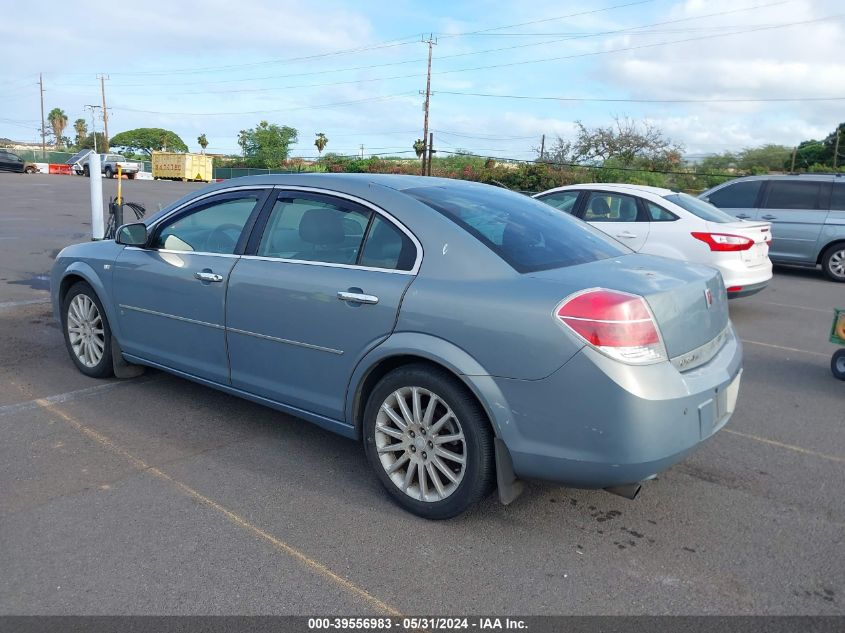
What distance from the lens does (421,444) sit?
11.2 feet

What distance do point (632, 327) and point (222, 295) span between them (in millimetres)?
2445

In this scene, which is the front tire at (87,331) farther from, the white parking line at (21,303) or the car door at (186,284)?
the white parking line at (21,303)

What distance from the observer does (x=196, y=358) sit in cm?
449

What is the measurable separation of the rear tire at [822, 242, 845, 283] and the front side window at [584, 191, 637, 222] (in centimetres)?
564

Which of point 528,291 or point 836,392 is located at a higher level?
point 528,291

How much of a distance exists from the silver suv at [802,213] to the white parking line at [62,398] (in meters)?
11.1

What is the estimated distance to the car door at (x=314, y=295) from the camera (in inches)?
140

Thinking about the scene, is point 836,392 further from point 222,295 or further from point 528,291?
point 222,295

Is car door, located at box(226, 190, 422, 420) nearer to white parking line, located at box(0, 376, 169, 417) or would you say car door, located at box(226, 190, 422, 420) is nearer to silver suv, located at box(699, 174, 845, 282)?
white parking line, located at box(0, 376, 169, 417)

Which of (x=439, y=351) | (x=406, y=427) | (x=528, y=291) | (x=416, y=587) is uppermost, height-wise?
(x=528, y=291)

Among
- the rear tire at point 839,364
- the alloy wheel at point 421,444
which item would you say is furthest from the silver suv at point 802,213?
the alloy wheel at point 421,444

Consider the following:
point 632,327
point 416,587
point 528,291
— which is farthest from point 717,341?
point 416,587

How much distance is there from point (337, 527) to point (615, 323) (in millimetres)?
1593

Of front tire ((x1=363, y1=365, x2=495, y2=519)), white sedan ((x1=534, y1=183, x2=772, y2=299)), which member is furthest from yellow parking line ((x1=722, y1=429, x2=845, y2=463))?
white sedan ((x1=534, y1=183, x2=772, y2=299))
